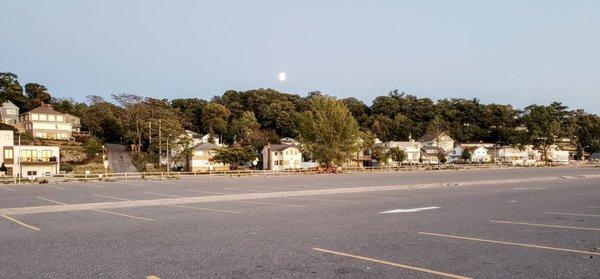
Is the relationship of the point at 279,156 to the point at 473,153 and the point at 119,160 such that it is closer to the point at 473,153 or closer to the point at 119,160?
the point at 119,160

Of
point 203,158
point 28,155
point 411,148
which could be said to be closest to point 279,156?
point 203,158

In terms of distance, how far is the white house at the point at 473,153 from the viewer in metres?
137

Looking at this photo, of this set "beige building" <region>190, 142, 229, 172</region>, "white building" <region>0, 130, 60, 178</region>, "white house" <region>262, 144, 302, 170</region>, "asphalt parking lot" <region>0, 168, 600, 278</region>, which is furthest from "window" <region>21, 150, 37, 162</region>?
"asphalt parking lot" <region>0, 168, 600, 278</region>

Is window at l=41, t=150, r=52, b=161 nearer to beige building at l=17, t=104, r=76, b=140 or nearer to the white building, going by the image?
the white building

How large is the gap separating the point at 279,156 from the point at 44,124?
46.8 m

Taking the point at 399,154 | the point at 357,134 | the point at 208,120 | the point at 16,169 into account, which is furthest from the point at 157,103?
the point at 399,154

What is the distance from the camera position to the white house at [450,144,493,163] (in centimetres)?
13700

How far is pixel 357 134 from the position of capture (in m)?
75.2

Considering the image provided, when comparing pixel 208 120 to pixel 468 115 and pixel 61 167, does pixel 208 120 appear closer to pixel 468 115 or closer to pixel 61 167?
pixel 61 167

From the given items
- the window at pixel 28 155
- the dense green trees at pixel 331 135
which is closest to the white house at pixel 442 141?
the dense green trees at pixel 331 135

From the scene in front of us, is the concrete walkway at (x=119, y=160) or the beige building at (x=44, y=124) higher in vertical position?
the beige building at (x=44, y=124)

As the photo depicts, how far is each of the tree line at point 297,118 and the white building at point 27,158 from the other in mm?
16526

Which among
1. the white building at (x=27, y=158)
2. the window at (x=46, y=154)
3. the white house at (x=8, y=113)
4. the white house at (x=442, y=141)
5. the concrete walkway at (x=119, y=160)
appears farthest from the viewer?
the white house at (x=442, y=141)

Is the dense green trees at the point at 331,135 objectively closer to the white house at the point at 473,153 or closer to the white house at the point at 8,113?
the white house at the point at 8,113
